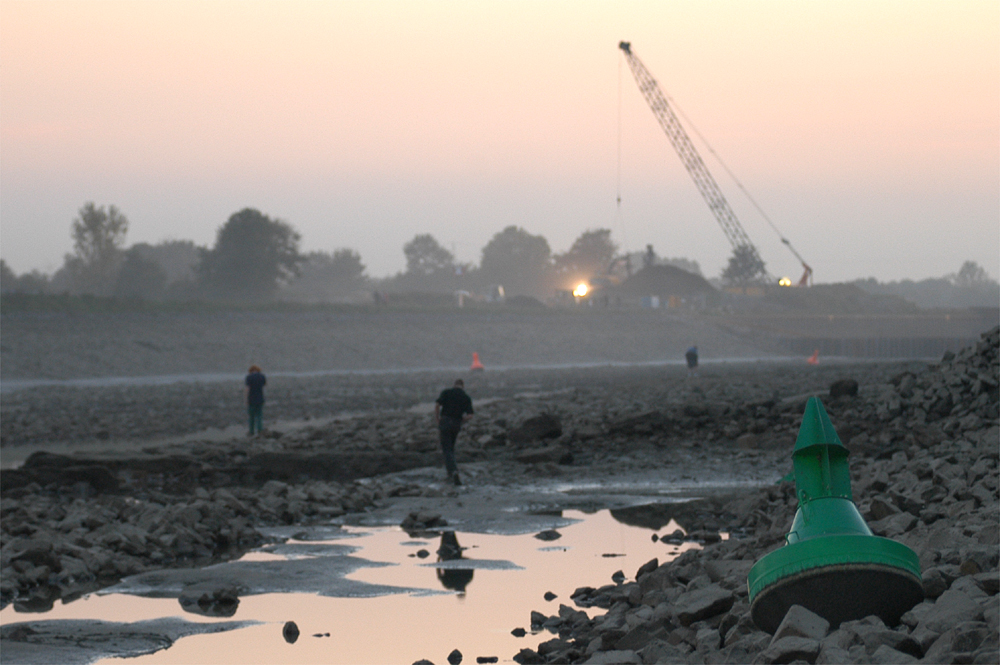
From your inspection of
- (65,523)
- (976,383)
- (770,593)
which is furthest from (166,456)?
(770,593)

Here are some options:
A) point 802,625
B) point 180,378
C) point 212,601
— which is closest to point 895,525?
point 802,625

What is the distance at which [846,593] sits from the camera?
5.11 meters

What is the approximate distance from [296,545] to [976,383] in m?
12.1

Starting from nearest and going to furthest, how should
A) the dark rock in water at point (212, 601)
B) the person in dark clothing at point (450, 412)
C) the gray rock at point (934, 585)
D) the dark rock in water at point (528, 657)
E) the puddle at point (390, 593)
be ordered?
the gray rock at point (934, 585)
the dark rock in water at point (528, 657)
the puddle at point (390, 593)
the dark rock in water at point (212, 601)
the person in dark clothing at point (450, 412)

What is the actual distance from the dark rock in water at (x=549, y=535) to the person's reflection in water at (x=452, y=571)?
3.33ft

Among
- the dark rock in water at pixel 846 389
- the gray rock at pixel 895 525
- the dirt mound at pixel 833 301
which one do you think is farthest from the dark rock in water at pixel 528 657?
the dirt mound at pixel 833 301

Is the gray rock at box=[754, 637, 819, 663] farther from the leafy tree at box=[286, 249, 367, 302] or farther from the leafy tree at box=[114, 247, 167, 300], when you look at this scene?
the leafy tree at box=[286, 249, 367, 302]

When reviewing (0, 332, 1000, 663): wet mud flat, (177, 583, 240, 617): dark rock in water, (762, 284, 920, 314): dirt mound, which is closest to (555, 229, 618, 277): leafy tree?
(762, 284, 920, 314): dirt mound

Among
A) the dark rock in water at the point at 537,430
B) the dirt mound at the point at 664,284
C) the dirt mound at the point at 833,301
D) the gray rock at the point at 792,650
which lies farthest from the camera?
the dirt mound at the point at 664,284

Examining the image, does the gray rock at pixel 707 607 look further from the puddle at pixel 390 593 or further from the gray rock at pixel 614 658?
the puddle at pixel 390 593

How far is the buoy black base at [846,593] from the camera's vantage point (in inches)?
198

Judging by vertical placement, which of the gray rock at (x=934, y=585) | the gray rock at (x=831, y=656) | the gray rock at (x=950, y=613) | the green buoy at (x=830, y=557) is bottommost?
the gray rock at (x=831, y=656)

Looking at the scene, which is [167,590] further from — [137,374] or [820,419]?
[137,374]

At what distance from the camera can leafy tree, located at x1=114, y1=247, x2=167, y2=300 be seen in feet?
329
